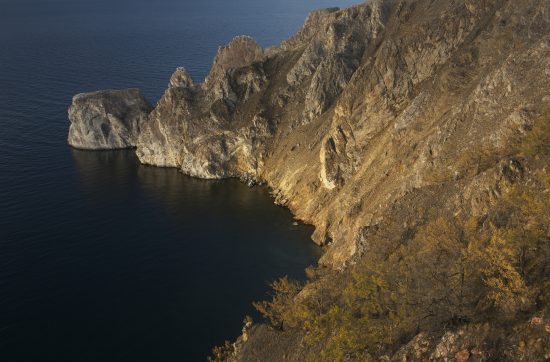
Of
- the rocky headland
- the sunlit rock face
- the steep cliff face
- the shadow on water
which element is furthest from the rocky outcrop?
the shadow on water

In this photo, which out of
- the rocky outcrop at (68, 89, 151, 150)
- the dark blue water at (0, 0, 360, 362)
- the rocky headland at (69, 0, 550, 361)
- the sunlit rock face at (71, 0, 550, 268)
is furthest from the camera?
the rocky outcrop at (68, 89, 151, 150)

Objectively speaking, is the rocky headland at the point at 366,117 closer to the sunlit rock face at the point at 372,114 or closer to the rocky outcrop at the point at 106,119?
the sunlit rock face at the point at 372,114

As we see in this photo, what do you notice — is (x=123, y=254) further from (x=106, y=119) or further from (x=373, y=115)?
(x=106, y=119)

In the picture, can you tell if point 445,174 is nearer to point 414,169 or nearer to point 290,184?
point 414,169

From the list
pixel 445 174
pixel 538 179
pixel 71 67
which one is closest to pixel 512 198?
pixel 538 179

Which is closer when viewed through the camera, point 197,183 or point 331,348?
point 331,348

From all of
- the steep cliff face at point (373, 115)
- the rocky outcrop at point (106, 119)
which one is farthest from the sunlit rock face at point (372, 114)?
the rocky outcrop at point (106, 119)

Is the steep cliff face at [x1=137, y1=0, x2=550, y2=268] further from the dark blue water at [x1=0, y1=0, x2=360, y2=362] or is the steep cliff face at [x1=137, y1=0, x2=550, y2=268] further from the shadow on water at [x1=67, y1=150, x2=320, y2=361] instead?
the dark blue water at [x1=0, y1=0, x2=360, y2=362]
